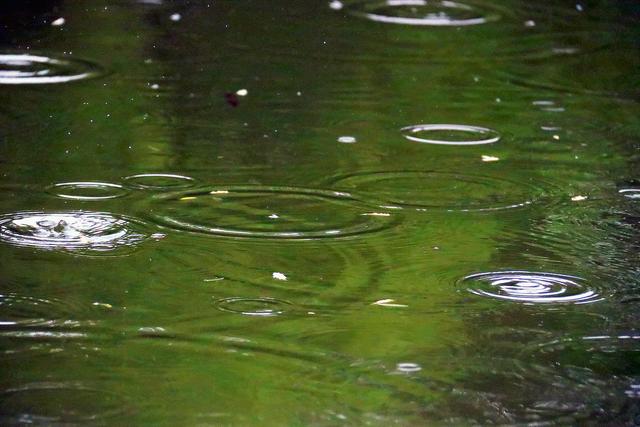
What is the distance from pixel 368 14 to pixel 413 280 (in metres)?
2.52

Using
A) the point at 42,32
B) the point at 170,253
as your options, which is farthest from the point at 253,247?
the point at 42,32

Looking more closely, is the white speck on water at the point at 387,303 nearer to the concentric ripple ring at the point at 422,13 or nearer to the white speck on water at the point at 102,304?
the white speck on water at the point at 102,304

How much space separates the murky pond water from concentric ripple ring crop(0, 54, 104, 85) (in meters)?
0.01

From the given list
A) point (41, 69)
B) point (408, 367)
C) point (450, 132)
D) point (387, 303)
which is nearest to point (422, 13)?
point (450, 132)

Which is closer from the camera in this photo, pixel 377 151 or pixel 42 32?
pixel 377 151

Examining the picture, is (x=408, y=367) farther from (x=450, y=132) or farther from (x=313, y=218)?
(x=450, y=132)

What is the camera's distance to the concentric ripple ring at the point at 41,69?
378 cm

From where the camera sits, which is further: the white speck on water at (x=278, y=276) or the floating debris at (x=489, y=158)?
the floating debris at (x=489, y=158)

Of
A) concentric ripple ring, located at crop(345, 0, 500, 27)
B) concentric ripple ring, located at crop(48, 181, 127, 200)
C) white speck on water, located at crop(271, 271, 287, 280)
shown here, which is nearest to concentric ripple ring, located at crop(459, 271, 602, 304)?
white speck on water, located at crop(271, 271, 287, 280)

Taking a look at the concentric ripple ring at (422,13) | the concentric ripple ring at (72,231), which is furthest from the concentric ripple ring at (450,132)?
the concentric ripple ring at (422,13)

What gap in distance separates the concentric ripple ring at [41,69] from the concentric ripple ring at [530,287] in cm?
178

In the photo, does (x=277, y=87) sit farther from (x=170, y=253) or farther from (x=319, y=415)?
(x=319, y=415)

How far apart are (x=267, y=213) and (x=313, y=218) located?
105 mm

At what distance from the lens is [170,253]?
257 centimetres
